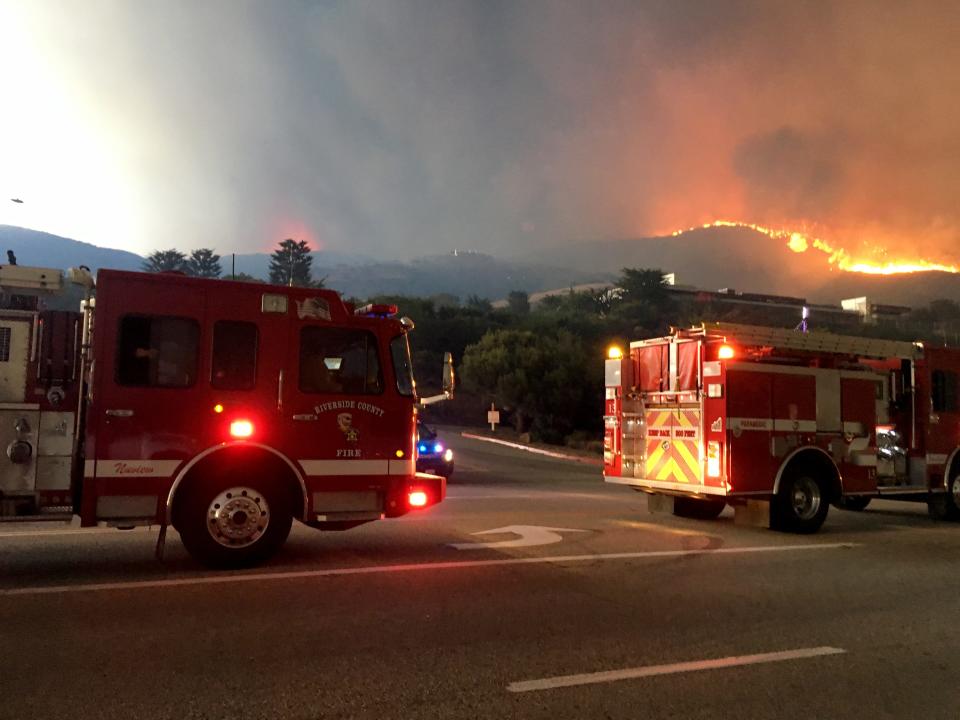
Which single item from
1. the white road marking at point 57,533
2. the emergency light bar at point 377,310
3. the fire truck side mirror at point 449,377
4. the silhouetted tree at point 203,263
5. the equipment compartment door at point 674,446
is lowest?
the white road marking at point 57,533

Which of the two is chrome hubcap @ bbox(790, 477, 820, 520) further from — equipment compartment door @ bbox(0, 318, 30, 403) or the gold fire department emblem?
equipment compartment door @ bbox(0, 318, 30, 403)

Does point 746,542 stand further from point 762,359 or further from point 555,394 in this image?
point 555,394

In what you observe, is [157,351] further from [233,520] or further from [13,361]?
[233,520]

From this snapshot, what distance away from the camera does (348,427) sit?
27.3 ft

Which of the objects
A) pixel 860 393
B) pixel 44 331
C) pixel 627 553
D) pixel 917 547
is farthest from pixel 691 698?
pixel 860 393

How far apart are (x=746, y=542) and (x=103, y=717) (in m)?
8.57

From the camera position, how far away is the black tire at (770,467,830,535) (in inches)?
459

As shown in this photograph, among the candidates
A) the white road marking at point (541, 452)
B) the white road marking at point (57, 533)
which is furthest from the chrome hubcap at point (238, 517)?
the white road marking at point (541, 452)

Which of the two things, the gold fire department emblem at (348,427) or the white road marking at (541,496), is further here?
the white road marking at (541,496)

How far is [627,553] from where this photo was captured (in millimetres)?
9500

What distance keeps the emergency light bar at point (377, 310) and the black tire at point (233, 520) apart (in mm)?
1977

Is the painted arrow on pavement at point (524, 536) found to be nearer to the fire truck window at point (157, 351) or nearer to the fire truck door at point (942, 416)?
the fire truck window at point (157, 351)

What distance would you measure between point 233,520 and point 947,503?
12.0 m

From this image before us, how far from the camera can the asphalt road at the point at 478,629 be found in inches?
184
